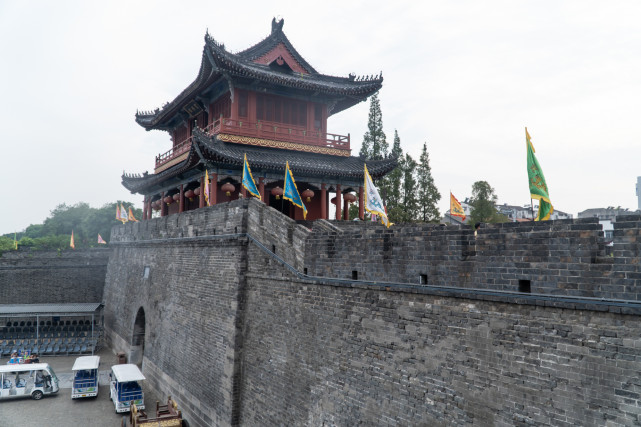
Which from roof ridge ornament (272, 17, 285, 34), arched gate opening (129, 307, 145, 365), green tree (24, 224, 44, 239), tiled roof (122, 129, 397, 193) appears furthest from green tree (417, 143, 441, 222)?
green tree (24, 224, 44, 239)

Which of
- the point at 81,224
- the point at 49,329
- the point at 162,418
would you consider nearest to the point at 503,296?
the point at 162,418

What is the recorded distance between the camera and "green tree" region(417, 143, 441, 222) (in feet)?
73.7

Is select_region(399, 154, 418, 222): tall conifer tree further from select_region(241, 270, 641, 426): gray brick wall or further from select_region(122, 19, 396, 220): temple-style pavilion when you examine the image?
select_region(241, 270, 641, 426): gray brick wall

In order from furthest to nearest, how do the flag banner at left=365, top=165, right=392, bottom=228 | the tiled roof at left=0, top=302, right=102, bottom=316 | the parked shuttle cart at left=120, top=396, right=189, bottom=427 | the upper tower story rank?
the tiled roof at left=0, top=302, right=102, bottom=316 < the upper tower story < the parked shuttle cart at left=120, top=396, right=189, bottom=427 < the flag banner at left=365, top=165, right=392, bottom=228

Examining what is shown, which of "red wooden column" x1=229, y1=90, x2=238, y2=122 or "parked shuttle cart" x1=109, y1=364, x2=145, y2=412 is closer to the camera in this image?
"parked shuttle cart" x1=109, y1=364, x2=145, y2=412

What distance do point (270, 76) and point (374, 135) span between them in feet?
34.8

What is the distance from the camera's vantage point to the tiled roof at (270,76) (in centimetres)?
1562

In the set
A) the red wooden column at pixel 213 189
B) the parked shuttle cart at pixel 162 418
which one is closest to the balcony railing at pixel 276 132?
the red wooden column at pixel 213 189

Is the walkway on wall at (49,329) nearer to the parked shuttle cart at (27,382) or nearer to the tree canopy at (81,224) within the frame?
the parked shuttle cart at (27,382)

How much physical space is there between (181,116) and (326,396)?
17806mm

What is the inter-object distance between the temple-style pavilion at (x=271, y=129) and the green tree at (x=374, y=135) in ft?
19.1

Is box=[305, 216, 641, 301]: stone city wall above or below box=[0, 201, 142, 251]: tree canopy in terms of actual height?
below

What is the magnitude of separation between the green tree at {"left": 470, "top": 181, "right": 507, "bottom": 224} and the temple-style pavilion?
4.58m

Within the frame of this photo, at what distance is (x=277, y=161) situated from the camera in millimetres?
16109
